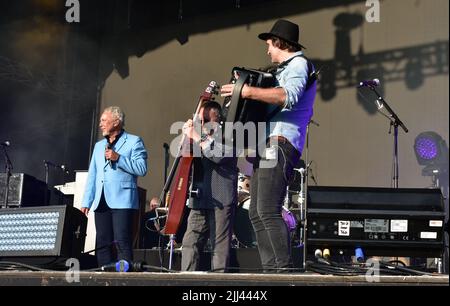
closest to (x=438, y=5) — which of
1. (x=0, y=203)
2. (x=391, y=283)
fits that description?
(x=0, y=203)

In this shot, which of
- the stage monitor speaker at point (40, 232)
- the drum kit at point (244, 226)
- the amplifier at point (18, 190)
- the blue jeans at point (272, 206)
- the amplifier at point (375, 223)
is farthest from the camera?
the amplifier at point (18, 190)

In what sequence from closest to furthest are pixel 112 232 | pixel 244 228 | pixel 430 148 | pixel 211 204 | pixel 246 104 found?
pixel 246 104
pixel 211 204
pixel 112 232
pixel 244 228
pixel 430 148

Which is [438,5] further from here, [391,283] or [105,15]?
[391,283]

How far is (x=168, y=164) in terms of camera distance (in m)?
9.67

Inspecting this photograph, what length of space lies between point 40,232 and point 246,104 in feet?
4.70

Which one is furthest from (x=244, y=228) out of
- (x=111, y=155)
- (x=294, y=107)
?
(x=294, y=107)

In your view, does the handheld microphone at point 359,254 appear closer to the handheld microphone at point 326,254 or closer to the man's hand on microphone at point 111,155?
the handheld microphone at point 326,254

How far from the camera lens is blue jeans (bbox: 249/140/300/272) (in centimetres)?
365

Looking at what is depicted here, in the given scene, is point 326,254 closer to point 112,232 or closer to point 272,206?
point 272,206

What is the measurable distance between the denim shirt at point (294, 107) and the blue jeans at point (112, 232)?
1831 millimetres

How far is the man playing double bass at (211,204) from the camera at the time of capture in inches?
195

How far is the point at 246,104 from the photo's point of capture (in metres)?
3.82

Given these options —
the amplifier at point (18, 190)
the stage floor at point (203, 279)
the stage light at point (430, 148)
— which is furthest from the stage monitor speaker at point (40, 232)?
the stage light at point (430, 148)

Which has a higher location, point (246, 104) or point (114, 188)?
point (246, 104)
